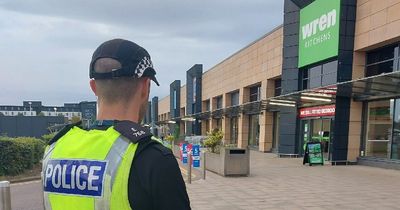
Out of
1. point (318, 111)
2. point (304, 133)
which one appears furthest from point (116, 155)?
point (304, 133)

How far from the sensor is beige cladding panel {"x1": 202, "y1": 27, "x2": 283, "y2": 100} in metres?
24.2

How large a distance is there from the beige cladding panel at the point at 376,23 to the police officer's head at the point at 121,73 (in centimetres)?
1433

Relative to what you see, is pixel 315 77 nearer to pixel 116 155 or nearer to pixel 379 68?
pixel 379 68

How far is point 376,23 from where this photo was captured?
14.9 metres

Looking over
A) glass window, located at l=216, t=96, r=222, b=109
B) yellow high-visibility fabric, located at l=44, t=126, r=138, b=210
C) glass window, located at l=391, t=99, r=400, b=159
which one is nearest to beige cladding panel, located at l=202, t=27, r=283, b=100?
glass window, located at l=216, t=96, r=222, b=109

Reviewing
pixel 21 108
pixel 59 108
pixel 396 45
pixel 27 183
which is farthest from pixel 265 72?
pixel 21 108

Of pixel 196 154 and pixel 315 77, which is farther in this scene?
pixel 315 77

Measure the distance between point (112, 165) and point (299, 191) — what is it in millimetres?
9137

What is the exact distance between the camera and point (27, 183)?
40.5 ft

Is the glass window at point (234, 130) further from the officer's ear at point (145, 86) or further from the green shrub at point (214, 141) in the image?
the officer's ear at point (145, 86)

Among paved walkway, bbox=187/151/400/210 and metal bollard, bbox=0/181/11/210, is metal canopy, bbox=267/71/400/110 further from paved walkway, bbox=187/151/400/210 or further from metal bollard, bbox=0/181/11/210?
metal bollard, bbox=0/181/11/210

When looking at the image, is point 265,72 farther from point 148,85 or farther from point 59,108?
point 59,108

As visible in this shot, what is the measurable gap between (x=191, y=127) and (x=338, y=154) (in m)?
36.4

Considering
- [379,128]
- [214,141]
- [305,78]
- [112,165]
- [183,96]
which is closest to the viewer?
[112,165]
